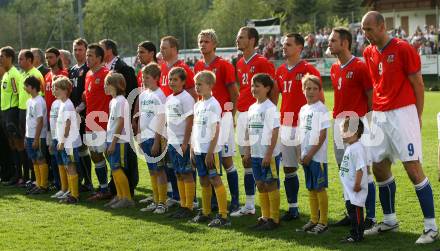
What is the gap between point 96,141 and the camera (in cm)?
973

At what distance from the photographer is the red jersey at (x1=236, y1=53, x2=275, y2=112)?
328 inches

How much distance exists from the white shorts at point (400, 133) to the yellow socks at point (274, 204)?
1288 mm

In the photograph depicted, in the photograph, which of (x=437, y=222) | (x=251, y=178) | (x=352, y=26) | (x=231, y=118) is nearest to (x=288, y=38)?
(x=231, y=118)

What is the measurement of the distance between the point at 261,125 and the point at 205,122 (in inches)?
27.6

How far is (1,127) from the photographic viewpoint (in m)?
12.0

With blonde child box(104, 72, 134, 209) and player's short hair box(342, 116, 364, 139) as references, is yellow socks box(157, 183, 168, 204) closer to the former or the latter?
blonde child box(104, 72, 134, 209)

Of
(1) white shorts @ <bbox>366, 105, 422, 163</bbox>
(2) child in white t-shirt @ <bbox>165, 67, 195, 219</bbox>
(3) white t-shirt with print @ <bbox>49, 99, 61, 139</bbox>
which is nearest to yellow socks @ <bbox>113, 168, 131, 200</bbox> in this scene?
(2) child in white t-shirt @ <bbox>165, 67, 195, 219</bbox>

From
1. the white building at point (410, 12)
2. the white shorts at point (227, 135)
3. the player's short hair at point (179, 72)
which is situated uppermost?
the white building at point (410, 12)

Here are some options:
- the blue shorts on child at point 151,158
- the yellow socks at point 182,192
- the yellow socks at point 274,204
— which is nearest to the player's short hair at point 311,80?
the yellow socks at point 274,204

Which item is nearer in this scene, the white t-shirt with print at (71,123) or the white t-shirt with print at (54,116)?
the white t-shirt with print at (71,123)

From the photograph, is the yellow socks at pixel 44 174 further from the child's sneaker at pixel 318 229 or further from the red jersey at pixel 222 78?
the child's sneaker at pixel 318 229

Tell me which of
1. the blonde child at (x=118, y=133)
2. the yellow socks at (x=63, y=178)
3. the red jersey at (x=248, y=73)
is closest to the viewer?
the red jersey at (x=248, y=73)

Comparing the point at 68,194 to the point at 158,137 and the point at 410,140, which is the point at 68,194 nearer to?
the point at 158,137

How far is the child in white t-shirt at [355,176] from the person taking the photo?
6914mm
